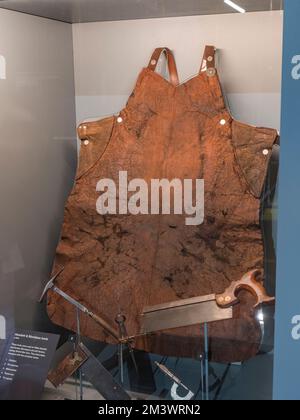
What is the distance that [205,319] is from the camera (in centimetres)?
139

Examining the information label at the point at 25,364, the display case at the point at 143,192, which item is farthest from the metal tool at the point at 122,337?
the information label at the point at 25,364

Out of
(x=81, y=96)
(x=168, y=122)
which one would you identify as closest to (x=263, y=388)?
(x=168, y=122)

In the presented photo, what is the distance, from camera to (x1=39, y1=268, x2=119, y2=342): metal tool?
1475 millimetres

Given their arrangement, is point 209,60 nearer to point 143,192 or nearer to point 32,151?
point 143,192

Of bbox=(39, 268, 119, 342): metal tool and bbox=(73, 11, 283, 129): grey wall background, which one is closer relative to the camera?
bbox=(73, 11, 283, 129): grey wall background

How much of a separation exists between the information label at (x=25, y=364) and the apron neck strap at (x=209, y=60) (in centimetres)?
71

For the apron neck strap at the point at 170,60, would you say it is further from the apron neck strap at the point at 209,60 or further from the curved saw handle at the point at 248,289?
the curved saw handle at the point at 248,289

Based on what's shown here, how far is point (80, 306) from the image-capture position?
1.50 metres

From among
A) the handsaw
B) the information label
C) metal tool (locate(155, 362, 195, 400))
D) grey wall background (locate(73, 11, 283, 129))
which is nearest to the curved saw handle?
the handsaw

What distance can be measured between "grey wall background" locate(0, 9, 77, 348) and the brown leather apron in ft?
0.15

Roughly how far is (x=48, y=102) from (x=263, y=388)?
805mm

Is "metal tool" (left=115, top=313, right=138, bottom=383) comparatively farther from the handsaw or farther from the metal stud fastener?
the metal stud fastener

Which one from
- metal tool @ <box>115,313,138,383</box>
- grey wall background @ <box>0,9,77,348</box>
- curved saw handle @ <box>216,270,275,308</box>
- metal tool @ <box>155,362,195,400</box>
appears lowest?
metal tool @ <box>155,362,195,400</box>

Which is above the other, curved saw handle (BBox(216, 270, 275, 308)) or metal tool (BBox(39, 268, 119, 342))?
curved saw handle (BBox(216, 270, 275, 308))
